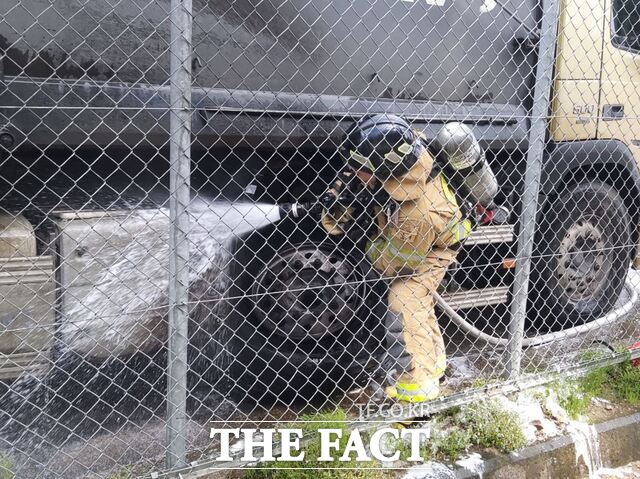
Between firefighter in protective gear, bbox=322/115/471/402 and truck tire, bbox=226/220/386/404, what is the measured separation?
0.17 metres

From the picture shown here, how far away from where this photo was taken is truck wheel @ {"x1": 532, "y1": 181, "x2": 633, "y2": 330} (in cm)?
381

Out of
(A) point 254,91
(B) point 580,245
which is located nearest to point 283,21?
(A) point 254,91

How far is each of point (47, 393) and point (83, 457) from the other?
0.34m

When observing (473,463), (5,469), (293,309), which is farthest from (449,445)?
(5,469)

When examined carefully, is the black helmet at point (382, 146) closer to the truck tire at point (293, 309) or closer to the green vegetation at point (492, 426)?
the truck tire at point (293, 309)

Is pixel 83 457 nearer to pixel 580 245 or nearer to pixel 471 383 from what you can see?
pixel 471 383

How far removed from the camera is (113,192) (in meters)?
2.59

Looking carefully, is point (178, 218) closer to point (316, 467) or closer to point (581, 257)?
point (316, 467)

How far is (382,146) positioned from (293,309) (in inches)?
38.3

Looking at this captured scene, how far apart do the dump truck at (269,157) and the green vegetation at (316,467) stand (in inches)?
20.7

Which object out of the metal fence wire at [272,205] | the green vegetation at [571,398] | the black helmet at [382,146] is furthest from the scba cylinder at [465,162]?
the green vegetation at [571,398]

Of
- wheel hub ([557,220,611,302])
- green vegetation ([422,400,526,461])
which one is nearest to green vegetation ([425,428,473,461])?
green vegetation ([422,400,526,461])

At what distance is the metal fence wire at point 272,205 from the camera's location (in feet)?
7.55

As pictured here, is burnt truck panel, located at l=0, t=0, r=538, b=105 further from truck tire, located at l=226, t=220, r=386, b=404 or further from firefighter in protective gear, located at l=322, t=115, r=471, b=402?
truck tire, located at l=226, t=220, r=386, b=404
